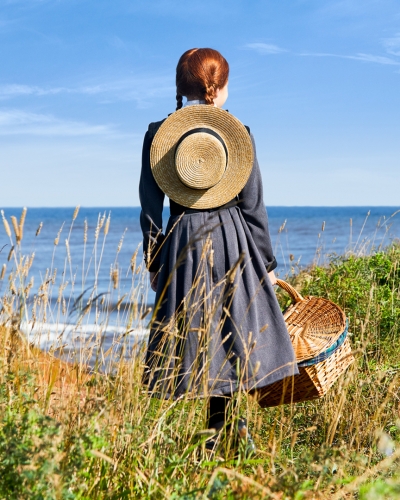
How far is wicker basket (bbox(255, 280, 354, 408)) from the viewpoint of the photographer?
3000mm

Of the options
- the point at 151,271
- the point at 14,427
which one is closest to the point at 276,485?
the point at 14,427

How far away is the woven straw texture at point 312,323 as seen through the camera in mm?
3180

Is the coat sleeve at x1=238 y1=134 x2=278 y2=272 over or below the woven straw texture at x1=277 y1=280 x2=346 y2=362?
over

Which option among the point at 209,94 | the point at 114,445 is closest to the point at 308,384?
the point at 114,445

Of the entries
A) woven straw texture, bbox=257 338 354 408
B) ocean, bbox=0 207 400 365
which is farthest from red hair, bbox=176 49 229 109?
woven straw texture, bbox=257 338 354 408

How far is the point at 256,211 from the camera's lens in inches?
121

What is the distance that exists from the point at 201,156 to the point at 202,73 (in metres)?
0.42

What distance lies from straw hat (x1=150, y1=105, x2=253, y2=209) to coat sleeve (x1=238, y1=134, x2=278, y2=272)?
0.26 ft

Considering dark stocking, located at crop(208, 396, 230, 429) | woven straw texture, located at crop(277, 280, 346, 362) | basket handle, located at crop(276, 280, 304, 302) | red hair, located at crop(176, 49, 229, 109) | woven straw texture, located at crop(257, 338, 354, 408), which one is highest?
red hair, located at crop(176, 49, 229, 109)

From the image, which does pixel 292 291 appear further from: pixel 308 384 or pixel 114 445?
pixel 114 445

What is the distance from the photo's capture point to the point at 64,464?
1855 mm

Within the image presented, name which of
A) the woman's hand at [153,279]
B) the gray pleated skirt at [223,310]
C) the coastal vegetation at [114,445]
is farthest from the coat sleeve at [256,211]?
the coastal vegetation at [114,445]

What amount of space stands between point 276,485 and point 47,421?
0.71 metres

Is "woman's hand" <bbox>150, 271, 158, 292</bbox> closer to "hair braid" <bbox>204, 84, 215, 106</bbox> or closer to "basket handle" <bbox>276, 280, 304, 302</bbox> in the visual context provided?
"basket handle" <bbox>276, 280, 304, 302</bbox>
